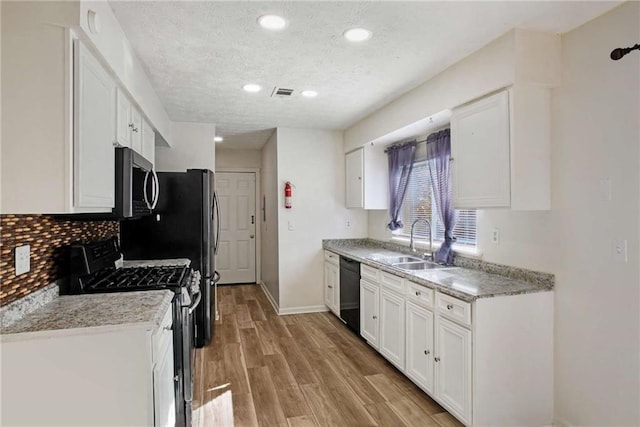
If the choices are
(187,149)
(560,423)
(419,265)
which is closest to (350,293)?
(419,265)

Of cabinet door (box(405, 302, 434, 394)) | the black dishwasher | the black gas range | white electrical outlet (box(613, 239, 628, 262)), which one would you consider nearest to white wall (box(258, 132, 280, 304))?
the black dishwasher

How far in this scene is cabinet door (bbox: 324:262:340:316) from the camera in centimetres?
466

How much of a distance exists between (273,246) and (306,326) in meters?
1.29

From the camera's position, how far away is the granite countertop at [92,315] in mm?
1521

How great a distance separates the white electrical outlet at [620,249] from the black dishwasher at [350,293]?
223 cm

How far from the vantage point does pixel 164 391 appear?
73.0 inches

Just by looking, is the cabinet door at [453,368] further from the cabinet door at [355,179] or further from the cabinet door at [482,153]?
the cabinet door at [355,179]

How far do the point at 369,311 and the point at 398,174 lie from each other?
5.35 feet

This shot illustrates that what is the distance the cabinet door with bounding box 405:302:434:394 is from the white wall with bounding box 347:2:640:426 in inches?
30.0

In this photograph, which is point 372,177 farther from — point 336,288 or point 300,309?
point 300,309

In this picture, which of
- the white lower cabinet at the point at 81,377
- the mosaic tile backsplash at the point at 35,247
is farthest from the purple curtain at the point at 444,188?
the mosaic tile backsplash at the point at 35,247

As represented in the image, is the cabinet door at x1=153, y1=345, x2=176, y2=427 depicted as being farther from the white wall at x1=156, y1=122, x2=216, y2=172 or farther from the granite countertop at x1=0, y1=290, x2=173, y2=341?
the white wall at x1=156, y1=122, x2=216, y2=172

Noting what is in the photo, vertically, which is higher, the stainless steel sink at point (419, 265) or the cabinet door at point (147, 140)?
the cabinet door at point (147, 140)

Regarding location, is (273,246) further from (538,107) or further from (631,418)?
(631,418)
